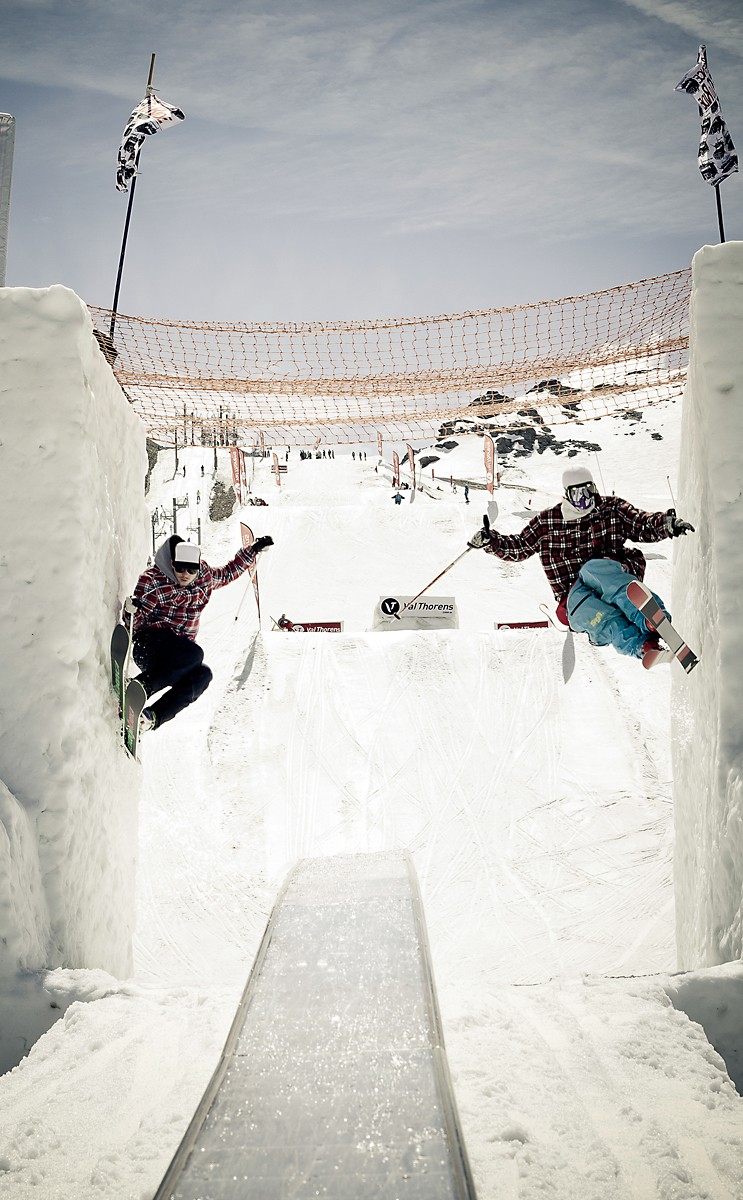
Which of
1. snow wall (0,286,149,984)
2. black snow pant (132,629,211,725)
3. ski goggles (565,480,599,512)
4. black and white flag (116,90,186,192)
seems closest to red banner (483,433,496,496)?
black and white flag (116,90,186,192)

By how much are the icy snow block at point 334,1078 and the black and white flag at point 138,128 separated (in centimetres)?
704

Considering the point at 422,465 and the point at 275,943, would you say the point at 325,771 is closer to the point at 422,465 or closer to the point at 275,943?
the point at 275,943

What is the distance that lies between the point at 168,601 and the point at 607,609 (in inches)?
120

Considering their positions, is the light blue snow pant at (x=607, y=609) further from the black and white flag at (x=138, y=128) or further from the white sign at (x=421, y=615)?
the white sign at (x=421, y=615)

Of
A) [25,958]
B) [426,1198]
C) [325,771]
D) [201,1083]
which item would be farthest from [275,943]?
[325,771]

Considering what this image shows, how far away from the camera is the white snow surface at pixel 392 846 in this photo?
2408mm

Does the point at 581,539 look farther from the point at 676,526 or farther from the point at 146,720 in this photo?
the point at 146,720

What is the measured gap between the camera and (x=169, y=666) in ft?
15.9

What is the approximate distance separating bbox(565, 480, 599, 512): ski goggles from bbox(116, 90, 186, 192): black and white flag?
5.44m

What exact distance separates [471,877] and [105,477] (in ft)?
19.7

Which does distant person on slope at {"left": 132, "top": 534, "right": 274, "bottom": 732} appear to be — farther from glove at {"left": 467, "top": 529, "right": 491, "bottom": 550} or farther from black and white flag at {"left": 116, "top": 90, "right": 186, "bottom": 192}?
black and white flag at {"left": 116, "top": 90, "right": 186, "bottom": 192}

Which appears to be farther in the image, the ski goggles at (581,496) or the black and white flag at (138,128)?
the black and white flag at (138,128)

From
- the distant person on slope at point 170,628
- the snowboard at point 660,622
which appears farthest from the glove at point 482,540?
the distant person on slope at point 170,628

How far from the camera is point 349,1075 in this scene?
250cm
